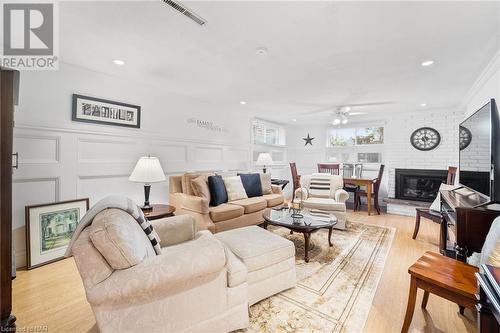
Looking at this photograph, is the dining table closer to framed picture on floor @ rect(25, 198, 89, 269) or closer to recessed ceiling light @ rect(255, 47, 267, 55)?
recessed ceiling light @ rect(255, 47, 267, 55)

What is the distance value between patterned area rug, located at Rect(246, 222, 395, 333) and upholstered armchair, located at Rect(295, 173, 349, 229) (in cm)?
56

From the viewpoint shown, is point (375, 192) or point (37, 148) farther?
point (375, 192)

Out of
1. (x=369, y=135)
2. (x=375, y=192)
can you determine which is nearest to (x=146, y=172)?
(x=375, y=192)

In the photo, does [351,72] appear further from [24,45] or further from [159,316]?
[24,45]

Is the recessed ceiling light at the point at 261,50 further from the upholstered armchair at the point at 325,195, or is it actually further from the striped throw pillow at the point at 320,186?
the striped throw pillow at the point at 320,186

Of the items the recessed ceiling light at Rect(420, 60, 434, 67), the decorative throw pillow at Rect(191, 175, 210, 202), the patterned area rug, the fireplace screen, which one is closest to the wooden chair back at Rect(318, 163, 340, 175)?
the fireplace screen

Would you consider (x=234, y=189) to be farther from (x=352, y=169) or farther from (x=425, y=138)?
(x=425, y=138)

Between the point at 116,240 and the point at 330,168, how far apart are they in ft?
18.2

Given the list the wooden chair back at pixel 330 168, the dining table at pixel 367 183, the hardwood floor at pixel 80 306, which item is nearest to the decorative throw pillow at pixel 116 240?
the hardwood floor at pixel 80 306

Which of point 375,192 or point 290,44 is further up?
point 290,44

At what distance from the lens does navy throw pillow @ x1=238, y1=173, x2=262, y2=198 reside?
3979mm

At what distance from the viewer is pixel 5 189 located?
4.31ft

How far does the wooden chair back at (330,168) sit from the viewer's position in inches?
228

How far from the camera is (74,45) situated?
84.6 inches
